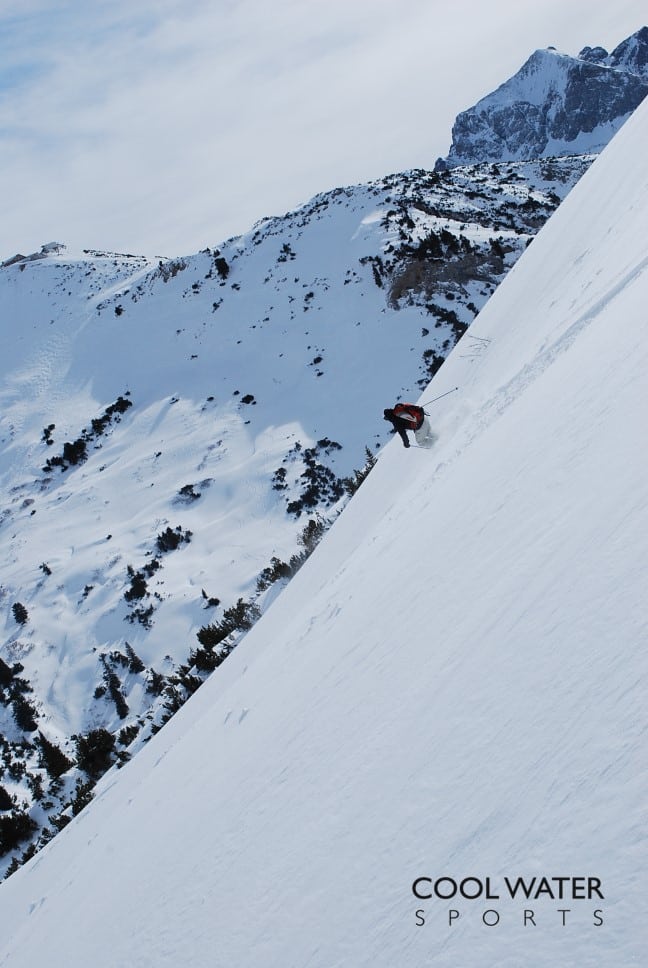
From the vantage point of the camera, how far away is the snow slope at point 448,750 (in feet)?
6.74

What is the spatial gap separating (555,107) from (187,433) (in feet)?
486

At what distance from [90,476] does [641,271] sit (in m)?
28.8

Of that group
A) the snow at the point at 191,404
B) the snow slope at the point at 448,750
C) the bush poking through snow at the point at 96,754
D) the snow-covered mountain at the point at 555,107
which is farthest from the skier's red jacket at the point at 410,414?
the snow-covered mountain at the point at 555,107

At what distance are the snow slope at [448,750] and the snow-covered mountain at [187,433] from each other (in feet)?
26.6

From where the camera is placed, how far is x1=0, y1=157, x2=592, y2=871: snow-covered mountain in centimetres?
1853

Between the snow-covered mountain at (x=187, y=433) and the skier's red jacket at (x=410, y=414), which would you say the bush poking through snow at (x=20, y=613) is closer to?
the snow-covered mountain at (x=187, y=433)

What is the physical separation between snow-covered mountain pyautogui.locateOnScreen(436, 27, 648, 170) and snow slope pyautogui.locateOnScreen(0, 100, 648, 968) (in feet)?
474

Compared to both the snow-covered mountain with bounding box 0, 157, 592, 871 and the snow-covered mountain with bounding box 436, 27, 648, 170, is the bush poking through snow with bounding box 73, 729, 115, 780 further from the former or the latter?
the snow-covered mountain with bounding box 436, 27, 648, 170

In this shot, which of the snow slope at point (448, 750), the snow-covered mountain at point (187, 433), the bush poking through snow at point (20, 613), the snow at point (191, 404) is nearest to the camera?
the snow slope at point (448, 750)

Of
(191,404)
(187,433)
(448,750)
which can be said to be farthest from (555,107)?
(448,750)

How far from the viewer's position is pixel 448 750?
9.03 ft

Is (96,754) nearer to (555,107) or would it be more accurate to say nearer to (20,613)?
(20,613)

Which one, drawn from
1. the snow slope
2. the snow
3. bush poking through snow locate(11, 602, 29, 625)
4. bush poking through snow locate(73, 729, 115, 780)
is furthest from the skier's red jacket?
bush poking through snow locate(11, 602, 29, 625)

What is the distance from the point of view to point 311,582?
10.6 meters
